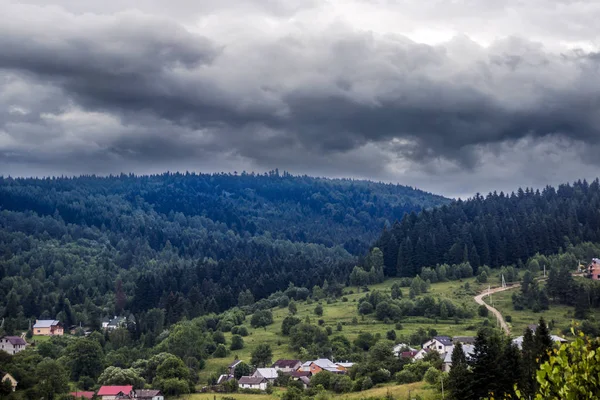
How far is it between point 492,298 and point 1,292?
137929 millimetres

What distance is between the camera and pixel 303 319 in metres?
128

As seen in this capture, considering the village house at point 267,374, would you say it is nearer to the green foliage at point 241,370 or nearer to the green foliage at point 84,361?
the green foliage at point 241,370

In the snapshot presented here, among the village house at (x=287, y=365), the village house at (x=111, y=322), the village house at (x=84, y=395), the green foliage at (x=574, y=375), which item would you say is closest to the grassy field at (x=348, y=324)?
the village house at (x=287, y=365)

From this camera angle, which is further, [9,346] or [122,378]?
[9,346]

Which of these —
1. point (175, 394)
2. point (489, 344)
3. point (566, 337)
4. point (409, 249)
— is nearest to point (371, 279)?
point (409, 249)

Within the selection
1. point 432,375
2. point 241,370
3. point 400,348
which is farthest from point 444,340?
point 241,370

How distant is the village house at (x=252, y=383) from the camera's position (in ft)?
310

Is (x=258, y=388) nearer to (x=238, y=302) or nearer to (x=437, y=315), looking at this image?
(x=437, y=315)

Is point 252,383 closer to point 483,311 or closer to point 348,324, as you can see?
point 348,324

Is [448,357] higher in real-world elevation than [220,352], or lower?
higher

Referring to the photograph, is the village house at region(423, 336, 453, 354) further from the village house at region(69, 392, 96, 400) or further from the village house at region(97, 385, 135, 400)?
the village house at region(69, 392, 96, 400)

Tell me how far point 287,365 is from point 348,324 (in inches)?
890

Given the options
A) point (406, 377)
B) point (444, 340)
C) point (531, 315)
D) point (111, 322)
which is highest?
point (531, 315)

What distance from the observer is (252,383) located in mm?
95250
